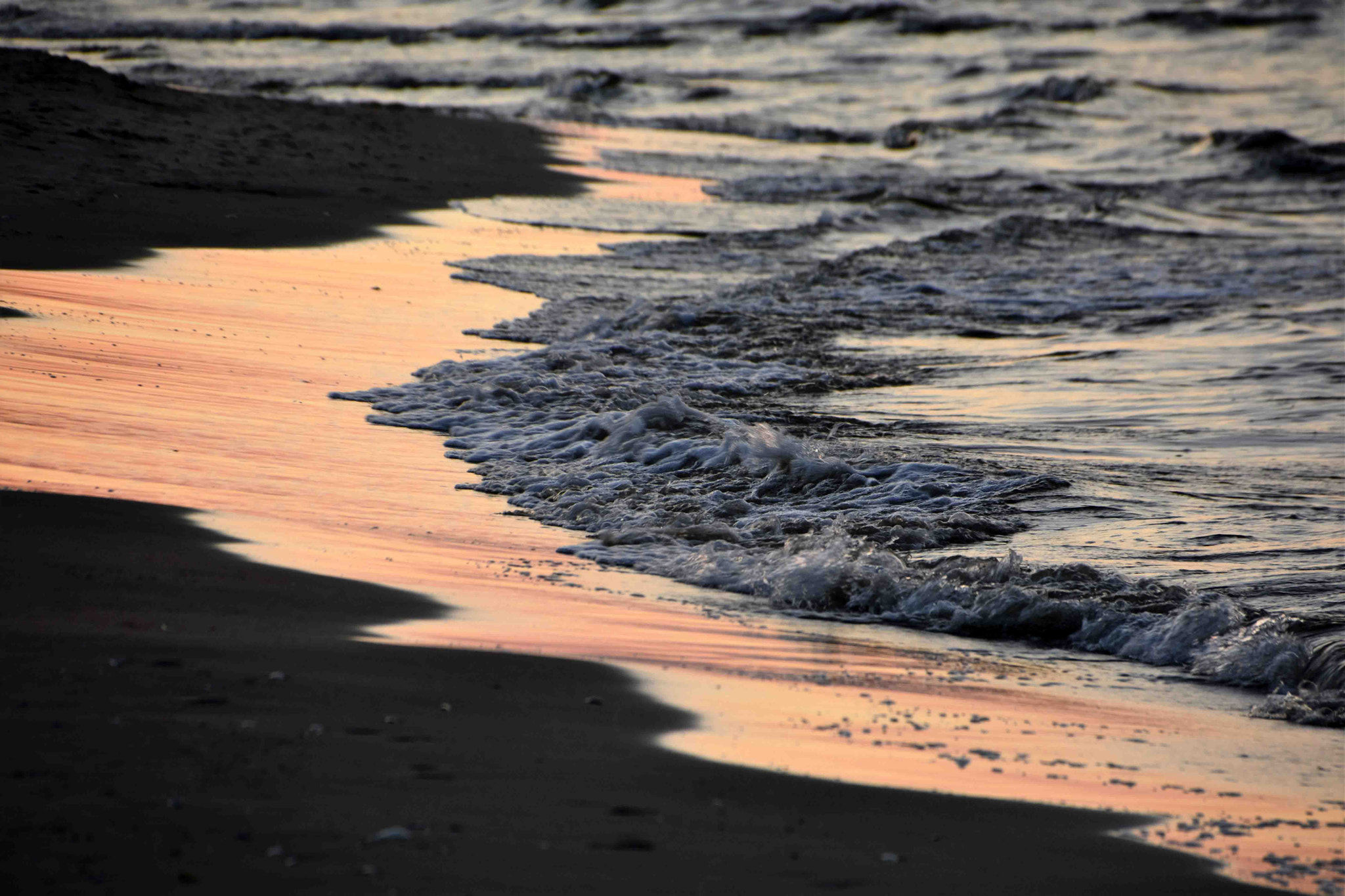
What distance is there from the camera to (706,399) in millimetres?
7711

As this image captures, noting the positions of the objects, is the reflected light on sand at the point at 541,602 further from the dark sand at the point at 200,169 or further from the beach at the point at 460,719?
the dark sand at the point at 200,169

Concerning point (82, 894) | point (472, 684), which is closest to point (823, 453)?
point (472, 684)

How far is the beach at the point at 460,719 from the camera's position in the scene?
8.70 ft

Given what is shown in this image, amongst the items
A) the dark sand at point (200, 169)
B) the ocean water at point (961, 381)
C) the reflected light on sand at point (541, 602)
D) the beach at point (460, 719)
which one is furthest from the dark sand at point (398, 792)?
the dark sand at point (200, 169)

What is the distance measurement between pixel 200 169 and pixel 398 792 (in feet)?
36.5

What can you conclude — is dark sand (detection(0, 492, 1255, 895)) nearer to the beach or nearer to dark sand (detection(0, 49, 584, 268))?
the beach

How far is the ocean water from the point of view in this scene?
15.9 ft

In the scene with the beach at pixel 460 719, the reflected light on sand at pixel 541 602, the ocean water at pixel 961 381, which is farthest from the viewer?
the ocean water at pixel 961 381

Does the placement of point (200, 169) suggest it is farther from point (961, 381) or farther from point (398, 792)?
point (398, 792)

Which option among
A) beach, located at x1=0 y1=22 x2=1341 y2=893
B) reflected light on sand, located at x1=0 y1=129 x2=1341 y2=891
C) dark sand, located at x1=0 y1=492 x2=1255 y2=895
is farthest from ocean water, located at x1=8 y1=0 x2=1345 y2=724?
dark sand, located at x1=0 y1=492 x2=1255 y2=895

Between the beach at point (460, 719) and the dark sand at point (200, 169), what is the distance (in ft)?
14.4

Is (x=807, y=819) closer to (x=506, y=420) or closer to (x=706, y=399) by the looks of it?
(x=506, y=420)

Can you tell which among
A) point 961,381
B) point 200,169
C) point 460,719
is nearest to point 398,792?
point 460,719

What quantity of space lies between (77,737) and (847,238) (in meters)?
12.4
